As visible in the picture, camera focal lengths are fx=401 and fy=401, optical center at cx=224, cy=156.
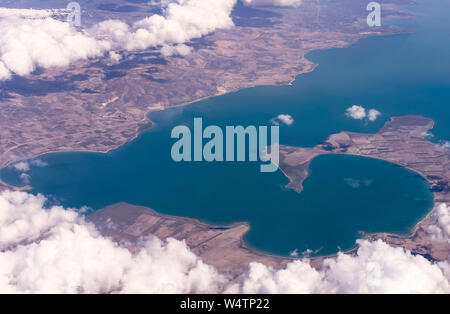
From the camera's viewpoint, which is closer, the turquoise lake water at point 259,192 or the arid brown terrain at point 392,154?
the turquoise lake water at point 259,192

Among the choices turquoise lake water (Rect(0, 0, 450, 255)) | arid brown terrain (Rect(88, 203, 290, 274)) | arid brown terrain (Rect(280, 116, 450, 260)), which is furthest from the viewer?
arid brown terrain (Rect(280, 116, 450, 260))

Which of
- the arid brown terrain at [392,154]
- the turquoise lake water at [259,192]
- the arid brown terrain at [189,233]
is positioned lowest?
the arid brown terrain at [189,233]

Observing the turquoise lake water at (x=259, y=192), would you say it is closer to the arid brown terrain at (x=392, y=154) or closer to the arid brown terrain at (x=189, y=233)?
the arid brown terrain at (x=392, y=154)

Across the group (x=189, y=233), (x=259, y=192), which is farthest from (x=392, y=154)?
(x=189, y=233)

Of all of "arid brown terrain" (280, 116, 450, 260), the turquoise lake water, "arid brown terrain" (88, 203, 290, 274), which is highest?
"arid brown terrain" (280, 116, 450, 260)

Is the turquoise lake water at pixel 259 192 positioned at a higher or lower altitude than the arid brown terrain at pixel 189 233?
higher

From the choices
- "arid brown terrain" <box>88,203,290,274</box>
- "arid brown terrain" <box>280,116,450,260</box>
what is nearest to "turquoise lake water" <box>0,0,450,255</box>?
"arid brown terrain" <box>280,116,450,260</box>

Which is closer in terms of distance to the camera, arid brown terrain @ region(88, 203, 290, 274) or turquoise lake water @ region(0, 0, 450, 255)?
arid brown terrain @ region(88, 203, 290, 274)

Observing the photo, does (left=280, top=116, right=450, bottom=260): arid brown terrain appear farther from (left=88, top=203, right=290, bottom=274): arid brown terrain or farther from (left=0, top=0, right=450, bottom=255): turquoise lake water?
(left=88, top=203, right=290, bottom=274): arid brown terrain

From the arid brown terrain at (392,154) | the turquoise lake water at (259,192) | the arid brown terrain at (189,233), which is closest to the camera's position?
the arid brown terrain at (189,233)

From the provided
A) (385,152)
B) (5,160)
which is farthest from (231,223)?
(5,160)

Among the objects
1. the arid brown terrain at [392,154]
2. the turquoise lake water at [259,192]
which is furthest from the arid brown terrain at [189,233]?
the arid brown terrain at [392,154]
